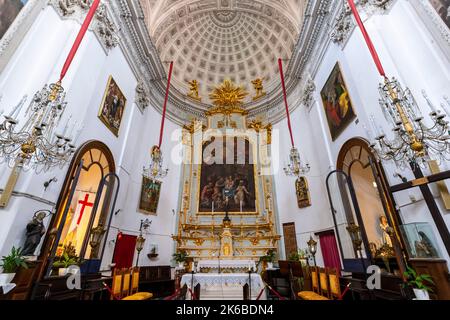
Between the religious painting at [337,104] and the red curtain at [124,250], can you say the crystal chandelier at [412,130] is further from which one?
the red curtain at [124,250]

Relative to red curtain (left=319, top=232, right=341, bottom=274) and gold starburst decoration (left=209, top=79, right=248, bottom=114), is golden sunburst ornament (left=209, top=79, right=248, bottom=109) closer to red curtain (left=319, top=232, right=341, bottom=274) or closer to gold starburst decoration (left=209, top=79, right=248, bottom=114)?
gold starburst decoration (left=209, top=79, right=248, bottom=114)

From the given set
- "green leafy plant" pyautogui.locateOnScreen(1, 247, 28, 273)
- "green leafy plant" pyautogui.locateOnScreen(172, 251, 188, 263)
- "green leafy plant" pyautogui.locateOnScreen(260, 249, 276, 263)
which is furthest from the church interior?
"green leafy plant" pyautogui.locateOnScreen(172, 251, 188, 263)

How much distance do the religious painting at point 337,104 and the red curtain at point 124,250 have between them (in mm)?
8987

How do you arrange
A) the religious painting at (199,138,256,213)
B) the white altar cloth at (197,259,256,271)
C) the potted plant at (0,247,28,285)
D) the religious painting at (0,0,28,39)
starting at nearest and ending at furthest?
the potted plant at (0,247,28,285), the religious painting at (0,0,28,39), the white altar cloth at (197,259,256,271), the religious painting at (199,138,256,213)

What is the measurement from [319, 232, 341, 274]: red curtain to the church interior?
5 cm

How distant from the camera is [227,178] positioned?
37.3 feet

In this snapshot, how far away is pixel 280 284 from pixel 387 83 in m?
7.72

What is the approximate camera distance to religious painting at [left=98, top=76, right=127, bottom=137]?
277 inches

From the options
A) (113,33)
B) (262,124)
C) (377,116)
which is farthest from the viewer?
(262,124)

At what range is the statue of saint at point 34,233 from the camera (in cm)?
396

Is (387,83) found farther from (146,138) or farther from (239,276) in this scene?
(146,138)

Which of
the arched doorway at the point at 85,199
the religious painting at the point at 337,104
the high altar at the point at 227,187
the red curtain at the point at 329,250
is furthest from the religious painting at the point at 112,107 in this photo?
the red curtain at the point at 329,250
